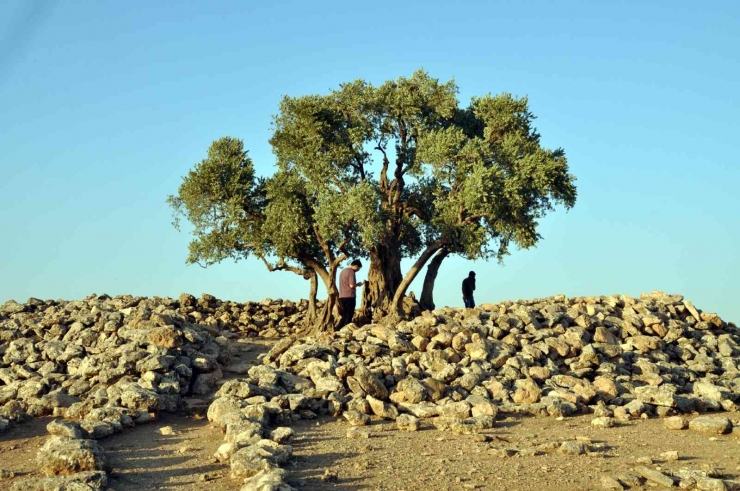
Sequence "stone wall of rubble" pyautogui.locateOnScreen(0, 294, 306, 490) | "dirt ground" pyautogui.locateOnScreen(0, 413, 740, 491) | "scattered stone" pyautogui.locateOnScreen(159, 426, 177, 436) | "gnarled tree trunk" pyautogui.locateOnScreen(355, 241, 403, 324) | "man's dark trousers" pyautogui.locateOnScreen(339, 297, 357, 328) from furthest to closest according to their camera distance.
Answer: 1. "gnarled tree trunk" pyautogui.locateOnScreen(355, 241, 403, 324)
2. "man's dark trousers" pyautogui.locateOnScreen(339, 297, 357, 328)
3. "scattered stone" pyautogui.locateOnScreen(159, 426, 177, 436)
4. "stone wall of rubble" pyautogui.locateOnScreen(0, 294, 306, 490)
5. "dirt ground" pyautogui.locateOnScreen(0, 413, 740, 491)

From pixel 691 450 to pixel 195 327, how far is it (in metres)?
13.7

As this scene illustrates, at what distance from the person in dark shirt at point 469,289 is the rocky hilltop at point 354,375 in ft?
15.5

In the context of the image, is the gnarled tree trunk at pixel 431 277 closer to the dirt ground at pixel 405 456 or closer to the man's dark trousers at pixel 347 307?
the man's dark trousers at pixel 347 307

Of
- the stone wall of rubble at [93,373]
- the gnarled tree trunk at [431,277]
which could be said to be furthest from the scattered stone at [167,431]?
the gnarled tree trunk at [431,277]

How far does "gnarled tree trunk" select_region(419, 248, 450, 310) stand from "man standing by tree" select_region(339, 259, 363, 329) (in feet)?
11.9

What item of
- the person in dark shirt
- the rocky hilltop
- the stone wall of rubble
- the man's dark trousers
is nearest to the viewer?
the stone wall of rubble

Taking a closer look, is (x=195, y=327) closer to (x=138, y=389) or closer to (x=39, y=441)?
(x=138, y=389)

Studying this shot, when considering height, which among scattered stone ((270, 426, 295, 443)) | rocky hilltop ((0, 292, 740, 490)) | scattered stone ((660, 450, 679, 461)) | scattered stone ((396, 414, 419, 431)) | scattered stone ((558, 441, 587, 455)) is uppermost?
rocky hilltop ((0, 292, 740, 490))

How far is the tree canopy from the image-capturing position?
25891 mm

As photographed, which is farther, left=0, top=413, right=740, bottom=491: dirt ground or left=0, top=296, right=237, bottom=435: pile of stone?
left=0, top=296, right=237, bottom=435: pile of stone

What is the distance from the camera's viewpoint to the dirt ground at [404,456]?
11805mm

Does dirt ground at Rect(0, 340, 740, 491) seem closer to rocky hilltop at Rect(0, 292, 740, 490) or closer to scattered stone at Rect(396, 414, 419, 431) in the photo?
scattered stone at Rect(396, 414, 419, 431)

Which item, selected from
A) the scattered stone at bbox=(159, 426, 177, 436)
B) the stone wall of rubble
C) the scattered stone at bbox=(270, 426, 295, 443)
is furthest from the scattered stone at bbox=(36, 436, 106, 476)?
the scattered stone at bbox=(270, 426, 295, 443)

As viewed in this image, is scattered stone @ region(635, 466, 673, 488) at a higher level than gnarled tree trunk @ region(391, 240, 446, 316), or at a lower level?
lower
